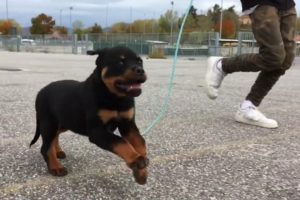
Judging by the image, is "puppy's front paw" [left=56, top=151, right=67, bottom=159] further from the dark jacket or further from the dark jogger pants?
the dark jacket

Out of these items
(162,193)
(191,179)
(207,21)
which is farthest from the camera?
(207,21)

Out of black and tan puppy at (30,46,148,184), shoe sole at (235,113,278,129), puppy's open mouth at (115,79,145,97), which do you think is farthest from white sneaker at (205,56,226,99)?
puppy's open mouth at (115,79,145,97)

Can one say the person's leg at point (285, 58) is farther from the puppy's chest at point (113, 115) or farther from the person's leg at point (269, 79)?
the puppy's chest at point (113, 115)

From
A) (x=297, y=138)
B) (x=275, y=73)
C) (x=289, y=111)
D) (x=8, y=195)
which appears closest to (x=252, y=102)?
(x=275, y=73)

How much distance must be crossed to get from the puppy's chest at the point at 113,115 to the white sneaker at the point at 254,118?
2.19 meters

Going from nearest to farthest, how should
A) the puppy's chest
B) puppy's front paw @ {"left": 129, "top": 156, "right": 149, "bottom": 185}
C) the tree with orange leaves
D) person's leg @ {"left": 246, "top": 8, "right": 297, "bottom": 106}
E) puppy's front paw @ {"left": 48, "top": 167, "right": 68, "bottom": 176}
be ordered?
puppy's front paw @ {"left": 129, "top": 156, "right": 149, "bottom": 185} → the puppy's chest → puppy's front paw @ {"left": 48, "top": 167, "right": 68, "bottom": 176} → person's leg @ {"left": 246, "top": 8, "right": 297, "bottom": 106} → the tree with orange leaves

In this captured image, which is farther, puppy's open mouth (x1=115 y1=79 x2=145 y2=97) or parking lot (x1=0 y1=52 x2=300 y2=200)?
parking lot (x1=0 y1=52 x2=300 y2=200)

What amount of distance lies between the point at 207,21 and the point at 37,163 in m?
80.5

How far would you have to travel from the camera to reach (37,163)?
314 centimetres

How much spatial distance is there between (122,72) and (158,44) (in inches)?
1070

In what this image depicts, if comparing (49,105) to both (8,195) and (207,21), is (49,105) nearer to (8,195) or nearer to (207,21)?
(8,195)

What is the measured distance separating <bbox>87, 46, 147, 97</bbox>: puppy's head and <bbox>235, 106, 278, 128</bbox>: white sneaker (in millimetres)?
2232

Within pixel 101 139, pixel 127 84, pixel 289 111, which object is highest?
pixel 127 84

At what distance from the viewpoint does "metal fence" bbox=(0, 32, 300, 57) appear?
2405 cm
